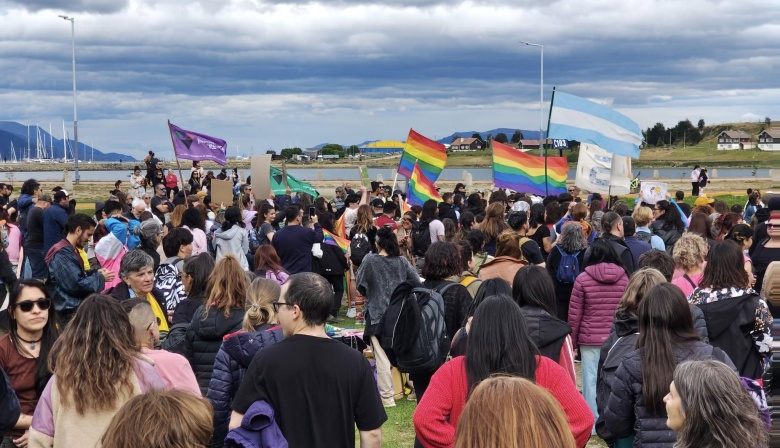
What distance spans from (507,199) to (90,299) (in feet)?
39.8

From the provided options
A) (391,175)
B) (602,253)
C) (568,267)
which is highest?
(602,253)

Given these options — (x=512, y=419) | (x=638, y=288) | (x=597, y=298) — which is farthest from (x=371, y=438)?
(x=597, y=298)

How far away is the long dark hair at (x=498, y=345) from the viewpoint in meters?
3.92

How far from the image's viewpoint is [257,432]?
13.2 ft

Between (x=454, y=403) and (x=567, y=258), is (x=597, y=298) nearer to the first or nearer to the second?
(x=567, y=258)

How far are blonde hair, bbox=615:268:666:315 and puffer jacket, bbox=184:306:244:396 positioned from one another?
2428 millimetres

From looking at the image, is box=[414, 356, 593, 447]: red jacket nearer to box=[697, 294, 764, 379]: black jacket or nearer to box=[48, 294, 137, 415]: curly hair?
box=[48, 294, 137, 415]: curly hair

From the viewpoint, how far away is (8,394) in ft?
14.7

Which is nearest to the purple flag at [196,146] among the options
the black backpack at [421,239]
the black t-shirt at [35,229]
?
the black t-shirt at [35,229]

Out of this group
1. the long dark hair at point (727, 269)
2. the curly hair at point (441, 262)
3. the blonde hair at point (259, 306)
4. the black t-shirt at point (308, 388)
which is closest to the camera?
the black t-shirt at point (308, 388)

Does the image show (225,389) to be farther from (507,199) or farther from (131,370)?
(507,199)

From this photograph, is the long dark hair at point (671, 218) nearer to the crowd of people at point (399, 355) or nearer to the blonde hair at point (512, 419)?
the crowd of people at point (399, 355)

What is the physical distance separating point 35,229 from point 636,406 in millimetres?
10142

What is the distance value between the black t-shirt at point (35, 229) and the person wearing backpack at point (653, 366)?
9890mm
